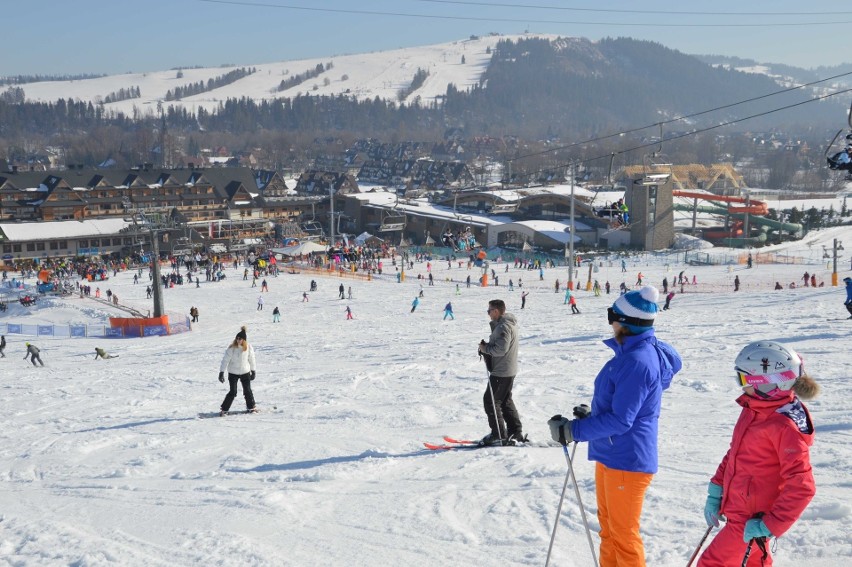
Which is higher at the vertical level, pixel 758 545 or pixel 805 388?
pixel 805 388

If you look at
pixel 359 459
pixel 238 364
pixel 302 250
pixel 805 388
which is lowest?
pixel 302 250

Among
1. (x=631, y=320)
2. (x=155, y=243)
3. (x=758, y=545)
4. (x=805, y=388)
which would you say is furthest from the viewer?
(x=155, y=243)

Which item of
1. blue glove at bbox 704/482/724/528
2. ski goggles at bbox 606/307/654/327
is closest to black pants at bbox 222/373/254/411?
ski goggles at bbox 606/307/654/327

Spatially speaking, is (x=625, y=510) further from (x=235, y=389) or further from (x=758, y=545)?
(x=235, y=389)

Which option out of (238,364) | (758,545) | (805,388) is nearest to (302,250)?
(238,364)

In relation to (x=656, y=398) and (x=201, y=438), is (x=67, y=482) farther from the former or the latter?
(x=656, y=398)

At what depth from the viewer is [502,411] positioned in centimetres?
634

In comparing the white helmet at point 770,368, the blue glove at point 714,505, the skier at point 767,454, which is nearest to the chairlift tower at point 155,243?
the blue glove at point 714,505

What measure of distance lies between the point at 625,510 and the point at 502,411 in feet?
9.56

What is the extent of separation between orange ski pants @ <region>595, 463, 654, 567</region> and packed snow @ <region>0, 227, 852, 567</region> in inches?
Answer: 22.3

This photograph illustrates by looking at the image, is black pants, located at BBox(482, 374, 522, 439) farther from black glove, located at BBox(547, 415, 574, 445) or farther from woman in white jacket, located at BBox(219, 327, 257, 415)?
woman in white jacket, located at BBox(219, 327, 257, 415)

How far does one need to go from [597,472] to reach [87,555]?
291 centimetres

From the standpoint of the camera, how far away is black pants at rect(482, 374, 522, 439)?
618 centimetres

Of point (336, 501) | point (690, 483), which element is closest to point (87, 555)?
point (336, 501)
